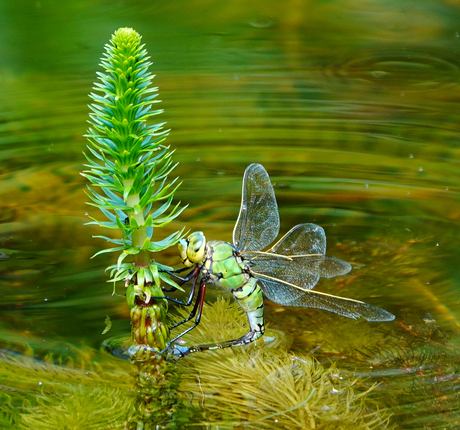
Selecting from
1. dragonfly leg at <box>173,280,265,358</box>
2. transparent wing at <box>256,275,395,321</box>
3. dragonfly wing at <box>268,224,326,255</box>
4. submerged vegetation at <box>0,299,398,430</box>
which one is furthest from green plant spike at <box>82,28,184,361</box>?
dragonfly wing at <box>268,224,326,255</box>

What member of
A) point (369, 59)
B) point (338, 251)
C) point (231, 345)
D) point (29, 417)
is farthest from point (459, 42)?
point (29, 417)

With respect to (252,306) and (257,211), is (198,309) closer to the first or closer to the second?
(252,306)

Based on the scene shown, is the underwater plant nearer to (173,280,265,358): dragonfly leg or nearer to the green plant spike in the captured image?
the green plant spike

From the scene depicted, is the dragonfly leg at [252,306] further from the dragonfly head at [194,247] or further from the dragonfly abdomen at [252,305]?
the dragonfly head at [194,247]

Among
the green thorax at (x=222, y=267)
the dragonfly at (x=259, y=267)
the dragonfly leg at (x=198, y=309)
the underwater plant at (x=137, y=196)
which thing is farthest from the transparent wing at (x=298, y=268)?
the underwater plant at (x=137, y=196)

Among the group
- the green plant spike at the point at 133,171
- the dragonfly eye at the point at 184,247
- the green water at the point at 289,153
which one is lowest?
the green water at the point at 289,153
